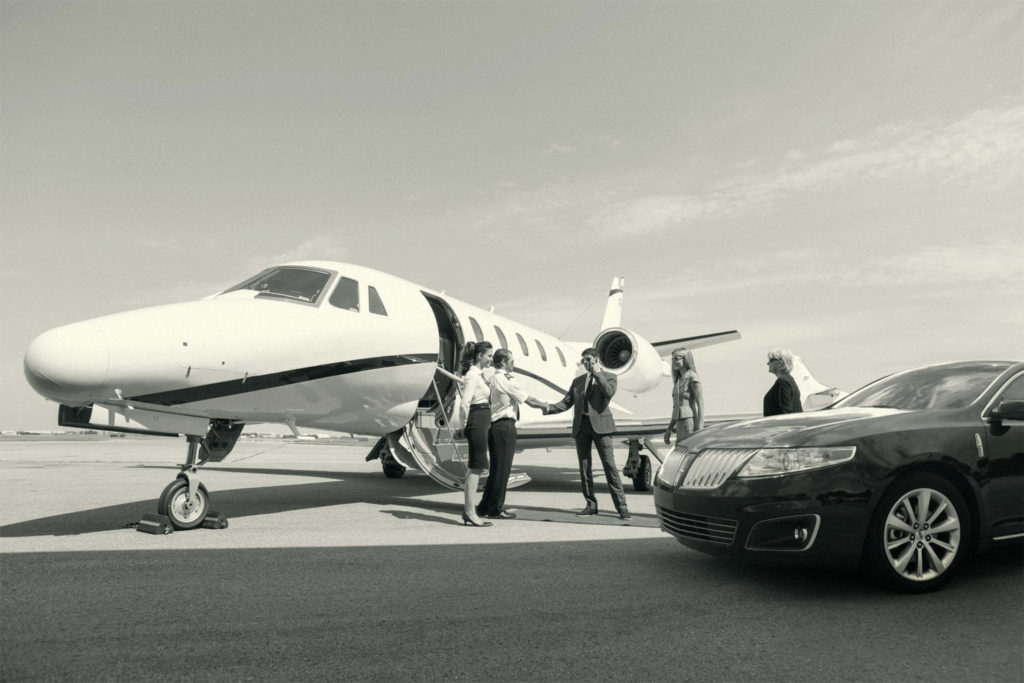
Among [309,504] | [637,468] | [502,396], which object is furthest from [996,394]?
[637,468]

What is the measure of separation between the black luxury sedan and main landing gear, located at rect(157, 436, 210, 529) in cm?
440

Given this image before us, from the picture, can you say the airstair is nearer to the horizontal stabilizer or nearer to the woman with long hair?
the woman with long hair

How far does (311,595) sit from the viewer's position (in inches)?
166

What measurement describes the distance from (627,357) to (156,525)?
10988 mm

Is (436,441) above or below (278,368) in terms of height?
below

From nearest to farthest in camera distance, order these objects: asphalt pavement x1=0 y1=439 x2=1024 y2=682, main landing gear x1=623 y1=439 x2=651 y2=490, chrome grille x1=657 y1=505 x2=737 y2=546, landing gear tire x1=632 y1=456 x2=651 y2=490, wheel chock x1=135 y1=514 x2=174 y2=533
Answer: asphalt pavement x1=0 y1=439 x2=1024 y2=682, chrome grille x1=657 y1=505 x2=737 y2=546, wheel chock x1=135 y1=514 x2=174 y2=533, main landing gear x1=623 y1=439 x2=651 y2=490, landing gear tire x1=632 y1=456 x2=651 y2=490

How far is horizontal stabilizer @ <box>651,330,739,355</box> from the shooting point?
1811cm

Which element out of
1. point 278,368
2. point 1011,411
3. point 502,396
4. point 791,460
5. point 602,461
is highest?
point 278,368

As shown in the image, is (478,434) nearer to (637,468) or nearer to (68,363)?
(68,363)

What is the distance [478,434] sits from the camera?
7504 mm

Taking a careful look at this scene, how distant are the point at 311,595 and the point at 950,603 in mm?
3685

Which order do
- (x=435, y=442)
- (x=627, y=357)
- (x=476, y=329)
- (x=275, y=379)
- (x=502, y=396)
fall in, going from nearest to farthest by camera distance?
1. (x=275, y=379)
2. (x=502, y=396)
3. (x=435, y=442)
4. (x=476, y=329)
5. (x=627, y=357)

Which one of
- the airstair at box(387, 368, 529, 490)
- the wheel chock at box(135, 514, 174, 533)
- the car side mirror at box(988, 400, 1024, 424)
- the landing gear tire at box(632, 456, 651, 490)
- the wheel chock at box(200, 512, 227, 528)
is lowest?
the landing gear tire at box(632, 456, 651, 490)

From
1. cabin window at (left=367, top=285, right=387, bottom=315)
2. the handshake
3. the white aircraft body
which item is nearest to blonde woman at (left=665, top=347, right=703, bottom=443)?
the handshake
